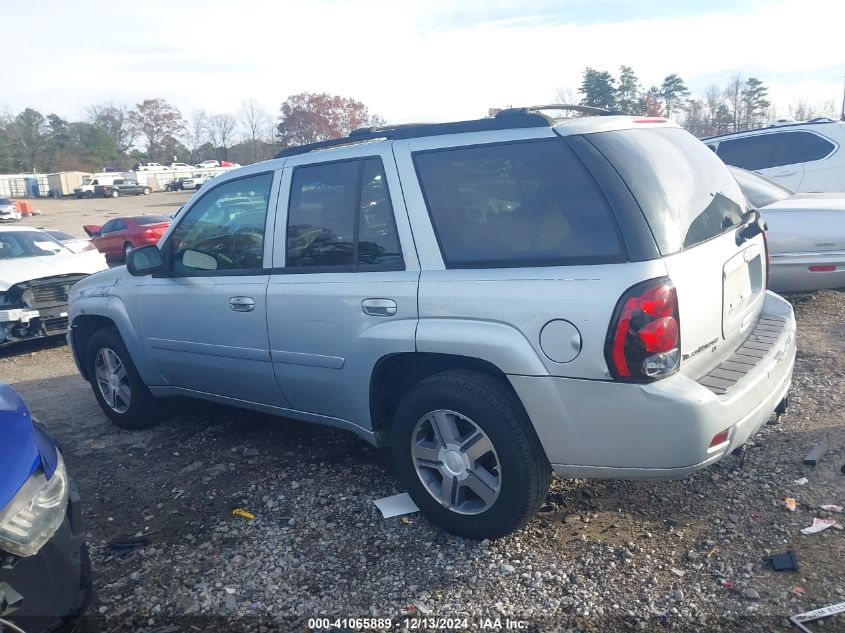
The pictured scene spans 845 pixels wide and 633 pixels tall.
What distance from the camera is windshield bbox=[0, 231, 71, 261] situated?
30.3 feet

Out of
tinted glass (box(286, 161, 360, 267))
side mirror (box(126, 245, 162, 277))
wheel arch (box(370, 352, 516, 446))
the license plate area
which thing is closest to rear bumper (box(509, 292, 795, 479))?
the license plate area

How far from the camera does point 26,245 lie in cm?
948

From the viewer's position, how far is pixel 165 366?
479 cm

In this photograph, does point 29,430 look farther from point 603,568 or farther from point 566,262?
point 603,568

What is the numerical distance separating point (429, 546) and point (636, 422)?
1228 millimetres

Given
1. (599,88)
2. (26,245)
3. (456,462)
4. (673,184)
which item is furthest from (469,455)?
(599,88)

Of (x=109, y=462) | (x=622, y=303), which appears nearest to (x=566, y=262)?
(x=622, y=303)

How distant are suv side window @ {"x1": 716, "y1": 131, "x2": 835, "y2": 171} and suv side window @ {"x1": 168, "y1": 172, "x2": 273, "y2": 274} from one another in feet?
27.9

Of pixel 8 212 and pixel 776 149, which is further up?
pixel 776 149

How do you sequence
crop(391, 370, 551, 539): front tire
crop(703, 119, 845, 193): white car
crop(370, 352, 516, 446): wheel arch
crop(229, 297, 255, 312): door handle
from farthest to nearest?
crop(703, 119, 845, 193): white car
crop(229, 297, 255, 312): door handle
crop(370, 352, 516, 446): wheel arch
crop(391, 370, 551, 539): front tire

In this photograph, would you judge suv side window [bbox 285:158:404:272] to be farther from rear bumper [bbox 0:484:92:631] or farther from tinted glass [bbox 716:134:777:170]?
tinted glass [bbox 716:134:777:170]

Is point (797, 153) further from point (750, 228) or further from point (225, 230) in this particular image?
point (225, 230)

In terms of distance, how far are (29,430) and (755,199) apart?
6.80m

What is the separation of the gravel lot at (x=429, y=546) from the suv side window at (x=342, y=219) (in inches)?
53.6
